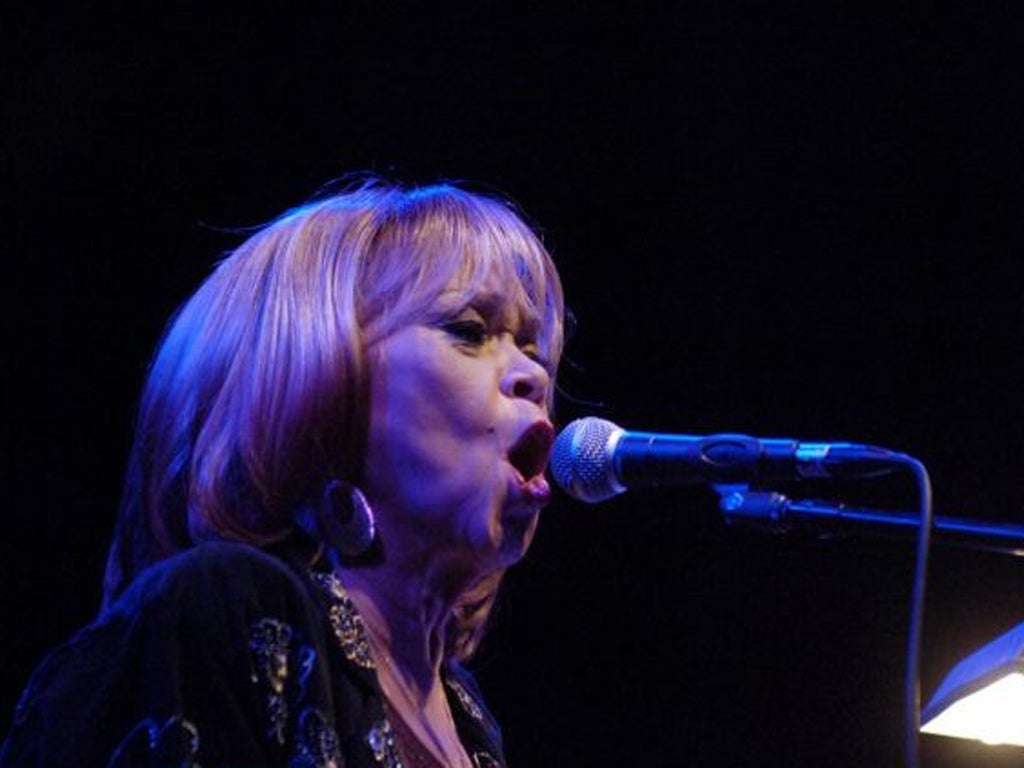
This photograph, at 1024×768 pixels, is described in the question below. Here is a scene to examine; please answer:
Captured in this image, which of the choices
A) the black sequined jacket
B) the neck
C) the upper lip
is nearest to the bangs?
the upper lip

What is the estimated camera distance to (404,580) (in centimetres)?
202

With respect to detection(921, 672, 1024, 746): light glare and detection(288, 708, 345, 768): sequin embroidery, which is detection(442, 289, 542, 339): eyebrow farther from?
detection(921, 672, 1024, 746): light glare

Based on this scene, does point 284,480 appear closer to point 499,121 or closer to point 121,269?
point 121,269

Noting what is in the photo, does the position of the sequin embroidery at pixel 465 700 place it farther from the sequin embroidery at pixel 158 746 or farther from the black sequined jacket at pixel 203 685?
the sequin embroidery at pixel 158 746

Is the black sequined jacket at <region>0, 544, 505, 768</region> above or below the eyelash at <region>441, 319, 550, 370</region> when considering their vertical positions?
below

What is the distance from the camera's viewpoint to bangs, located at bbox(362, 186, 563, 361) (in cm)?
204

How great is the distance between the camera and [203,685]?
1.56 metres

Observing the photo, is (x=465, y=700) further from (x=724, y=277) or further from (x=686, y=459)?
(x=724, y=277)

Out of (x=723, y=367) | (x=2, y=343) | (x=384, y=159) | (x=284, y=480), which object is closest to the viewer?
(x=284, y=480)

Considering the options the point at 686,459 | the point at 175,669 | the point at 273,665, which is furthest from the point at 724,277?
the point at 175,669

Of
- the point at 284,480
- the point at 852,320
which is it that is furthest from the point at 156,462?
the point at 852,320

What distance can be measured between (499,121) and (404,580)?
201 cm

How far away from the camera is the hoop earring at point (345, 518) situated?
6.42 ft

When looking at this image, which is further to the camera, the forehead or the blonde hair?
the forehead
